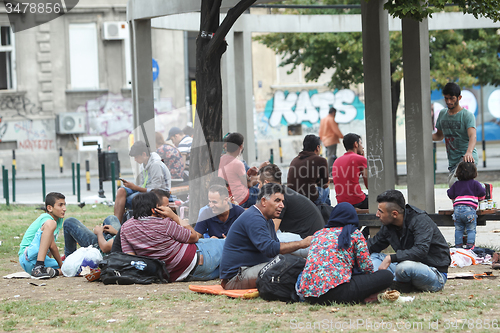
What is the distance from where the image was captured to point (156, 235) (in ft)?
22.2

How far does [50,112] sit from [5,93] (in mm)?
1843

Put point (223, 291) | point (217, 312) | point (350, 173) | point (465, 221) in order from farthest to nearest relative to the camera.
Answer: point (350, 173) → point (465, 221) → point (223, 291) → point (217, 312)

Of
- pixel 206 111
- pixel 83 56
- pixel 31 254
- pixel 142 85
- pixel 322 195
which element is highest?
pixel 83 56

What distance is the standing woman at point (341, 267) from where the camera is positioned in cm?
532

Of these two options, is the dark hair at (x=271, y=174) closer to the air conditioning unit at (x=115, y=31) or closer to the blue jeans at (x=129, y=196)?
the blue jeans at (x=129, y=196)

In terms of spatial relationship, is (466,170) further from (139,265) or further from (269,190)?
(139,265)

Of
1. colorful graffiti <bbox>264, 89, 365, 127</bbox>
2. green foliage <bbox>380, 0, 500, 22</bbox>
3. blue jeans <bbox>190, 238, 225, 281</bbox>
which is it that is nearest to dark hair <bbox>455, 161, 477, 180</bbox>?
green foliage <bbox>380, 0, 500, 22</bbox>

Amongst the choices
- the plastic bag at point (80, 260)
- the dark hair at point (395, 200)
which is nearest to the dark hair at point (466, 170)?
the dark hair at point (395, 200)

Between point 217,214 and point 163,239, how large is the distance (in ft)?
2.92

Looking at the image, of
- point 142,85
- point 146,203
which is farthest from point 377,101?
point 142,85

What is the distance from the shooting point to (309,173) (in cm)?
854

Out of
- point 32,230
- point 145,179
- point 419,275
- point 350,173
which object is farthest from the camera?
point 145,179

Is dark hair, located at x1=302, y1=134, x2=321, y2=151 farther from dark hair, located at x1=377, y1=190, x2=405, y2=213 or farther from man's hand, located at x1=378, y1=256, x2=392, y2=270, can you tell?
man's hand, located at x1=378, y1=256, x2=392, y2=270

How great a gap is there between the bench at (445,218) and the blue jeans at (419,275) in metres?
2.18
